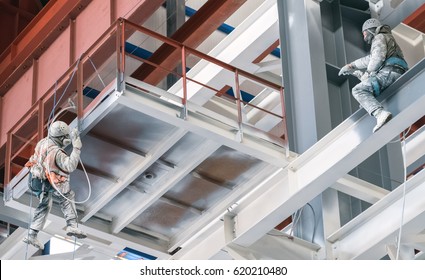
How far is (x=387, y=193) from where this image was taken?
883 inches

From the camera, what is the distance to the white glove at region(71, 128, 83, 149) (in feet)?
67.2

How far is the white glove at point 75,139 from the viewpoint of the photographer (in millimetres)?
20469

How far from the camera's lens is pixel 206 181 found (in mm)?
22562

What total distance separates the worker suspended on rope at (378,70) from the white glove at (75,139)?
4.54 metres

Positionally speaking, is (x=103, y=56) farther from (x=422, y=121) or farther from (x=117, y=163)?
(x=422, y=121)

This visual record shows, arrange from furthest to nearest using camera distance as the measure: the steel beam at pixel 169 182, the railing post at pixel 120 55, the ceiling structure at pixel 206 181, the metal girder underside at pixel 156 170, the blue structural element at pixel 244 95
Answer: the blue structural element at pixel 244 95, the steel beam at pixel 169 182, the metal girder underside at pixel 156 170, the ceiling structure at pixel 206 181, the railing post at pixel 120 55

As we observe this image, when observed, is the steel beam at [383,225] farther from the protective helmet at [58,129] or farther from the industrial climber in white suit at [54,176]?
the protective helmet at [58,129]

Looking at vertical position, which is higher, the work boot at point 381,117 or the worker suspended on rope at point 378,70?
the worker suspended on rope at point 378,70

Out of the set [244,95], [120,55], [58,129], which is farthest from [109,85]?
[244,95]

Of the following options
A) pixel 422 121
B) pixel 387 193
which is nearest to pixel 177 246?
pixel 387 193

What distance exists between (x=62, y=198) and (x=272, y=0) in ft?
21.9

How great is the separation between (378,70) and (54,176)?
5.71 meters

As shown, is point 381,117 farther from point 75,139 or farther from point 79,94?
point 79,94

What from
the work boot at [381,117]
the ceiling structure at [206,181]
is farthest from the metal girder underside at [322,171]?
the work boot at [381,117]
